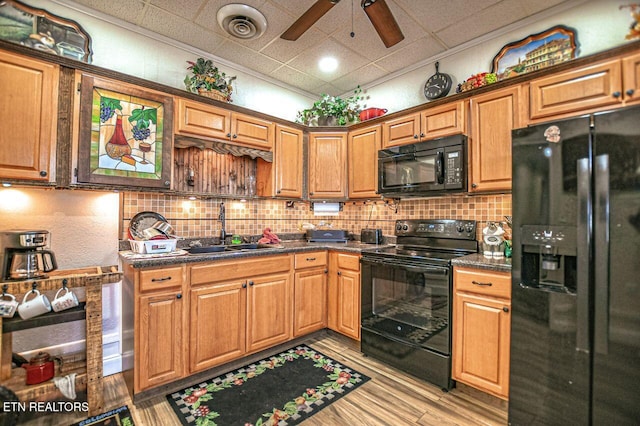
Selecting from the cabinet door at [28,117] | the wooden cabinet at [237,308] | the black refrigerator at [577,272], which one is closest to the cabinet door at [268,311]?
the wooden cabinet at [237,308]

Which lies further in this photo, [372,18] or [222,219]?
[222,219]

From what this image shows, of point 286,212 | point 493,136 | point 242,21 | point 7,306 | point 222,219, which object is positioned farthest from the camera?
point 286,212

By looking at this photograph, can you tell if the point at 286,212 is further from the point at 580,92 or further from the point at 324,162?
the point at 580,92

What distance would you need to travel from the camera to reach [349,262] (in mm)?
2643

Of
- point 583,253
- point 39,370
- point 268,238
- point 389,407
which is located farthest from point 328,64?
point 39,370

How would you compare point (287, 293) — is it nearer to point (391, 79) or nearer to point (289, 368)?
point (289, 368)

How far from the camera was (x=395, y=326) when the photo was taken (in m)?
2.27

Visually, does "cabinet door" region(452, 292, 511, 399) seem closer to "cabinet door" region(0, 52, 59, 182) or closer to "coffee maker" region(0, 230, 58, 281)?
"coffee maker" region(0, 230, 58, 281)

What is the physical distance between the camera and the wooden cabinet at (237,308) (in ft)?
6.71

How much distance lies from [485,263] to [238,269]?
A: 1745 millimetres

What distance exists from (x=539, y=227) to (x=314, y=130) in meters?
2.21

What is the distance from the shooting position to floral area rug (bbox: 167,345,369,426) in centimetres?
170

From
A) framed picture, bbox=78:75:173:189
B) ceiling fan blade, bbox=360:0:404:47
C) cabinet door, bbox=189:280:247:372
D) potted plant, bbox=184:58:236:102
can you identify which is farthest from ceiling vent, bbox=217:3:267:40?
cabinet door, bbox=189:280:247:372

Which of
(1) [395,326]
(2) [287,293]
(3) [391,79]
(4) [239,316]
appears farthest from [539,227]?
(3) [391,79]
